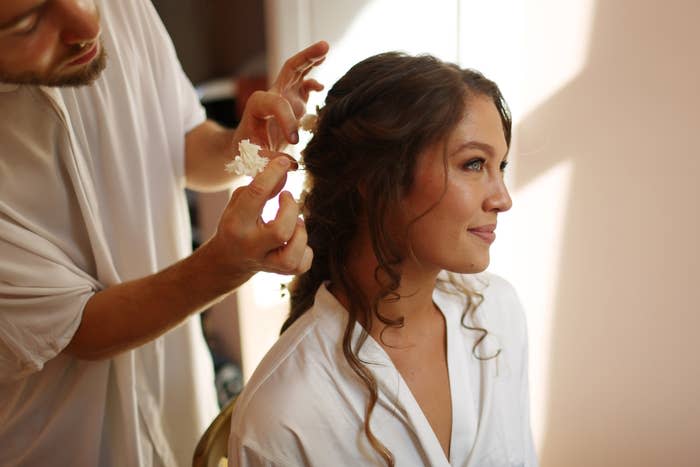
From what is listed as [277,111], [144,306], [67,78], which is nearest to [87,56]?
[67,78]

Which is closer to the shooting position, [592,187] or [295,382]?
[295,382]

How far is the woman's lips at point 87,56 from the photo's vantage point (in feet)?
3.13

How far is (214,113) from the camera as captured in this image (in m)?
3.43

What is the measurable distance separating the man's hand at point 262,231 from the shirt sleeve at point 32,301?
1.03ft

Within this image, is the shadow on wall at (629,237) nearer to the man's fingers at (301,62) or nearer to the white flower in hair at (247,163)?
the man's fingers at (301,62)

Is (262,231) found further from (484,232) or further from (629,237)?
(629,237)

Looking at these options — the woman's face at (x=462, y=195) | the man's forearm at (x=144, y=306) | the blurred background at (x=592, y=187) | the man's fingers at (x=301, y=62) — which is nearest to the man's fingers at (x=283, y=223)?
the man's forearm at (x=144, y=306)

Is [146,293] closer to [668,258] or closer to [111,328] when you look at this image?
[111,328]

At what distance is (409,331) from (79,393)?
2.30 ft

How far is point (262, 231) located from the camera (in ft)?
2.73

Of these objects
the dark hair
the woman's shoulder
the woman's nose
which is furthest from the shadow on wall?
the woman's shoulder

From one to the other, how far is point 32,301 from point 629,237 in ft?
4.56

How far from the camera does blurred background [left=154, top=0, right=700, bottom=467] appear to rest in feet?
4.52

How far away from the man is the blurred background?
533 mm
